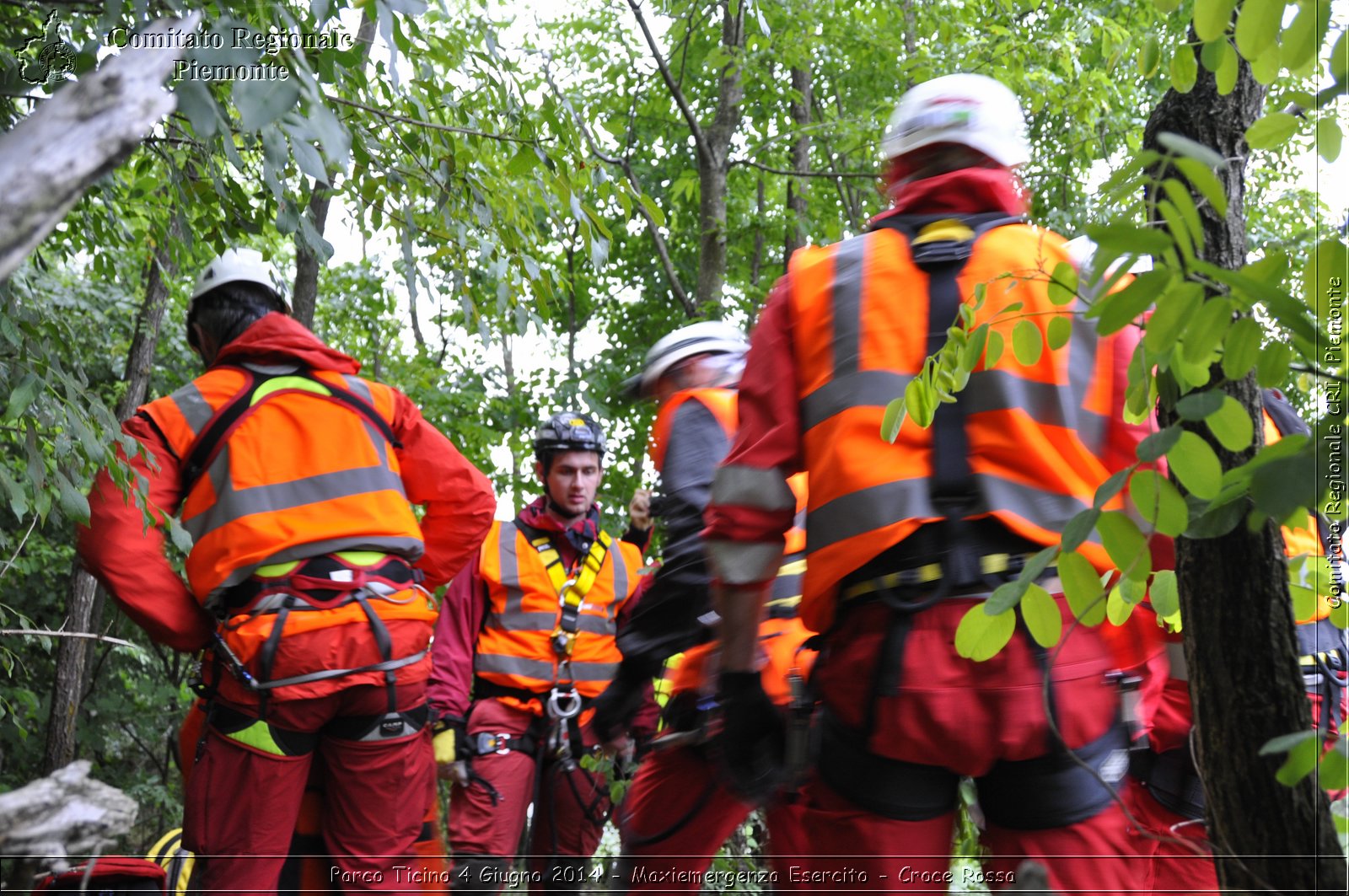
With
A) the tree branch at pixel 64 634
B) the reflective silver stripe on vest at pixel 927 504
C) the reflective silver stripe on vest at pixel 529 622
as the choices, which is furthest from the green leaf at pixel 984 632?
the reflective silver stripe on vest at pixel 529 622

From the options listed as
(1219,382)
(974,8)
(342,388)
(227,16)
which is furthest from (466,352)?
(1219,382)

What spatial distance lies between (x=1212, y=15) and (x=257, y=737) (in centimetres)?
350

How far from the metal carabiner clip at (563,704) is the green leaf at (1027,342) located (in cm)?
417

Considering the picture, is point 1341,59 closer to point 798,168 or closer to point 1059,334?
point 1059,334

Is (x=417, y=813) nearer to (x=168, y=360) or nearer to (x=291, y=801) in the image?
(x=291, y=801)

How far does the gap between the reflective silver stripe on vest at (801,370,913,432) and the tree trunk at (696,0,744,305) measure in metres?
5.43

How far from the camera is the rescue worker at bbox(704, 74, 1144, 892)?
2.08m

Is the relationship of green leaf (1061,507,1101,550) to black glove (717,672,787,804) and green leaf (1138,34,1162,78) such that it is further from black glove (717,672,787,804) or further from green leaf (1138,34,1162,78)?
black glove (717,672,787,804)

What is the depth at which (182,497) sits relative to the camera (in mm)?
3990

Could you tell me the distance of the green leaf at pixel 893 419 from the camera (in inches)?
72.0

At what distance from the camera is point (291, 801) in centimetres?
387

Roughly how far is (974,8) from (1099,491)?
9.43 m

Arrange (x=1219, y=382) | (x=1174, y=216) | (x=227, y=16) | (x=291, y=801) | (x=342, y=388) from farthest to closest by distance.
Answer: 1. (x=342, y=388)
2. (x=291, y=801)
3. (x=227, y=16)
4. (x=1219, y=382)
5. (x=1174, y=216)

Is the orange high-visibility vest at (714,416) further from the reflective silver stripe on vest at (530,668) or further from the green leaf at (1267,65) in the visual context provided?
the green leaf at (1267,65)
